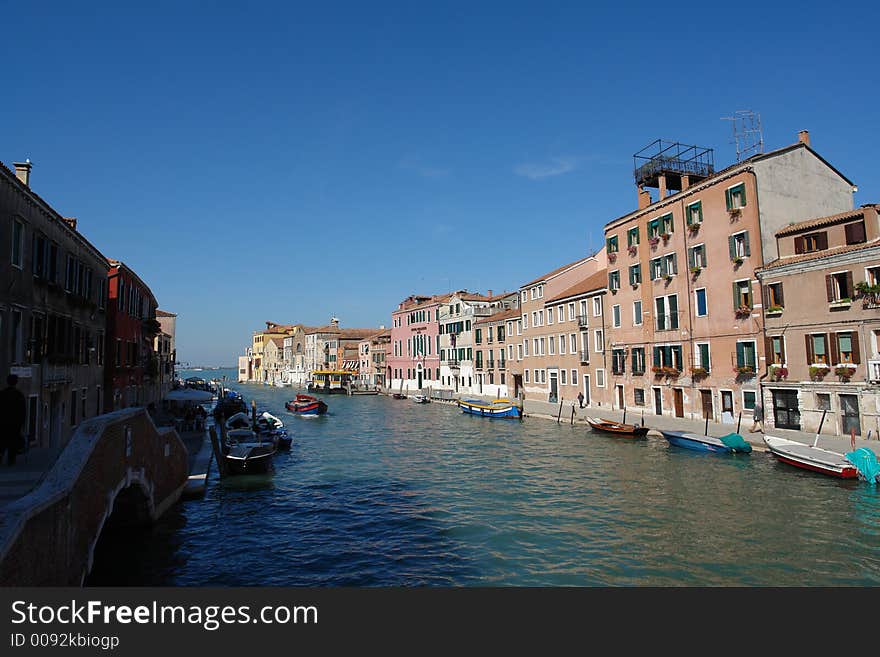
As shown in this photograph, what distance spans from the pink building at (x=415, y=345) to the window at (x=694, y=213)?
113ft

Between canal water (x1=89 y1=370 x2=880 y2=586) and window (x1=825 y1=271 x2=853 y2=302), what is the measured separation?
22.1ft

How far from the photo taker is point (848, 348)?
813 inches

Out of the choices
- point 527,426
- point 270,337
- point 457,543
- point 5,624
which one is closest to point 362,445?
point 527,426

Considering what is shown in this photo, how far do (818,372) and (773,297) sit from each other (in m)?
3.61

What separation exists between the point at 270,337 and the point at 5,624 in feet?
409

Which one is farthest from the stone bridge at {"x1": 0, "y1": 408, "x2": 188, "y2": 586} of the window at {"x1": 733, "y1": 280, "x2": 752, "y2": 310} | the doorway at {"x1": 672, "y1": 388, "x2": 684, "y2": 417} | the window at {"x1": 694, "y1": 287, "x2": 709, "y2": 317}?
the doorway at {"x1": 672, "y1": 388, "x2": 684, "y2": 417}

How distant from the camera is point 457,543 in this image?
480 inches

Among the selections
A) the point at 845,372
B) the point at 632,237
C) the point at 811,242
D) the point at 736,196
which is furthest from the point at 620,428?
the point at 632,237

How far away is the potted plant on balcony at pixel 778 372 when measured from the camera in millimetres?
23016

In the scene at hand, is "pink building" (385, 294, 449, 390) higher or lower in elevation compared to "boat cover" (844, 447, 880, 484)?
higher

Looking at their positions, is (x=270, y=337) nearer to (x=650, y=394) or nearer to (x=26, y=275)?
(x=650, y=394)

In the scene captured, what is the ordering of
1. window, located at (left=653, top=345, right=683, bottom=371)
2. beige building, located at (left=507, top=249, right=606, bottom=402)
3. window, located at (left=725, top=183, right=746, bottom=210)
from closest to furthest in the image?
window, located at (left=725, top=183, right=746, bottom=210)
window, located at (left=653, top=345, right=683, bottom=371)
beige building, located at (left=507, top=249, right=606, bottom=402)

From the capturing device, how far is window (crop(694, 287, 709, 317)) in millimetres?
27047

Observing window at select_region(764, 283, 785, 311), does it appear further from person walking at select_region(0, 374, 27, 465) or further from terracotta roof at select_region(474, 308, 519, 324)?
person walking at select_region(0, 374, 27, 465)
